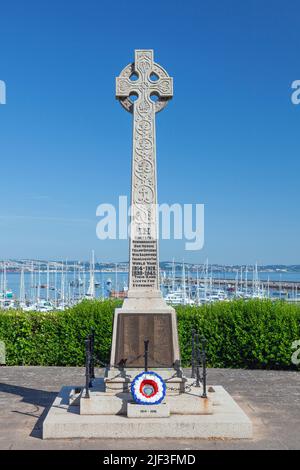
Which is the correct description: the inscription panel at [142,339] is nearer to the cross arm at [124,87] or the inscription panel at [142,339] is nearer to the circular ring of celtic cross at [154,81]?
the circular ring of celtic cross at [154,81]

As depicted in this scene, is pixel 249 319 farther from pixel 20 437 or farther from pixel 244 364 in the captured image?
pixel 20 437

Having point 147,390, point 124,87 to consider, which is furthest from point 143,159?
point 147,390

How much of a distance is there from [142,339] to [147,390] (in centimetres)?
122

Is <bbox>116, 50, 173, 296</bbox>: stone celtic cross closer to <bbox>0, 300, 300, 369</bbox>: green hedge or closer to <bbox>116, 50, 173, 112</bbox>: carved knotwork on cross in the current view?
<bbox>116, 50, 173, 112</bbox>: carved knotwork on cross

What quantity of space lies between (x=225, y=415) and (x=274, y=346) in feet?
21.1

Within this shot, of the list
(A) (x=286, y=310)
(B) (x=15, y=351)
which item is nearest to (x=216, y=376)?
(A) (x=286, y=310)

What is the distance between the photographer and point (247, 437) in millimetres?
7551

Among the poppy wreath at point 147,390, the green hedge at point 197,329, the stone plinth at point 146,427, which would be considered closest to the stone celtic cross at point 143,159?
the poppy wreath at point 147,390

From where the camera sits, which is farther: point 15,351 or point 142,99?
point 15,351

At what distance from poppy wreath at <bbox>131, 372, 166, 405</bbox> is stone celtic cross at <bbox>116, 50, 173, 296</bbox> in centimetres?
186

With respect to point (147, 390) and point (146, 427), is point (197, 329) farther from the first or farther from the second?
point (146, 427)

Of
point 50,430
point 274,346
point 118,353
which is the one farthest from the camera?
point 274,346

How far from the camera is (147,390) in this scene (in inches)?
312
